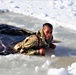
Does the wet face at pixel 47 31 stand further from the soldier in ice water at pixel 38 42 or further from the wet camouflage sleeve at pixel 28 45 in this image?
the wet camouflage sleeve at pixel 28 45

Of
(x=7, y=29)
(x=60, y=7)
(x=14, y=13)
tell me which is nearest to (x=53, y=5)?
(x=60, y=7)

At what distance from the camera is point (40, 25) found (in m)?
8.45

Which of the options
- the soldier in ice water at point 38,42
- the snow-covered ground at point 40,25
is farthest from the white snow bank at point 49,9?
the soldier in ice water at point 38,42

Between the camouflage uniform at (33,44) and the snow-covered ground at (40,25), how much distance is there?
0.42 ft

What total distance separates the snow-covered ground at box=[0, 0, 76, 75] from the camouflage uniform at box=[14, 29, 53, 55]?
127 mm

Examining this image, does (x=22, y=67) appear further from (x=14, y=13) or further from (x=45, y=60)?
(x=14, y=13)

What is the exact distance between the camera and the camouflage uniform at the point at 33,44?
610 centimetres

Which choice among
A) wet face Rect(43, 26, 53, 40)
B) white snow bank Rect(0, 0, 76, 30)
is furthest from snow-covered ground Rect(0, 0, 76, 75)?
wet face Rect(43, 26, 53, 40)

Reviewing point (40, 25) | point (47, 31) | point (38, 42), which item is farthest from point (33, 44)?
point (40, 25)

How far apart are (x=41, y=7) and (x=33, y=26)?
2173 millimetres

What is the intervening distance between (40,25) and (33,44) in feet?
7.77

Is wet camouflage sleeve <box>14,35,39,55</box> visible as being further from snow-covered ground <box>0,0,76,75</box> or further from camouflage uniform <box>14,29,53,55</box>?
snow-covered ground <box>0,0,76,75</box>

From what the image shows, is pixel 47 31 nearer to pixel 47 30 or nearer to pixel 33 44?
pixel 47 30

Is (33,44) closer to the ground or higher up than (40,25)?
higher up
